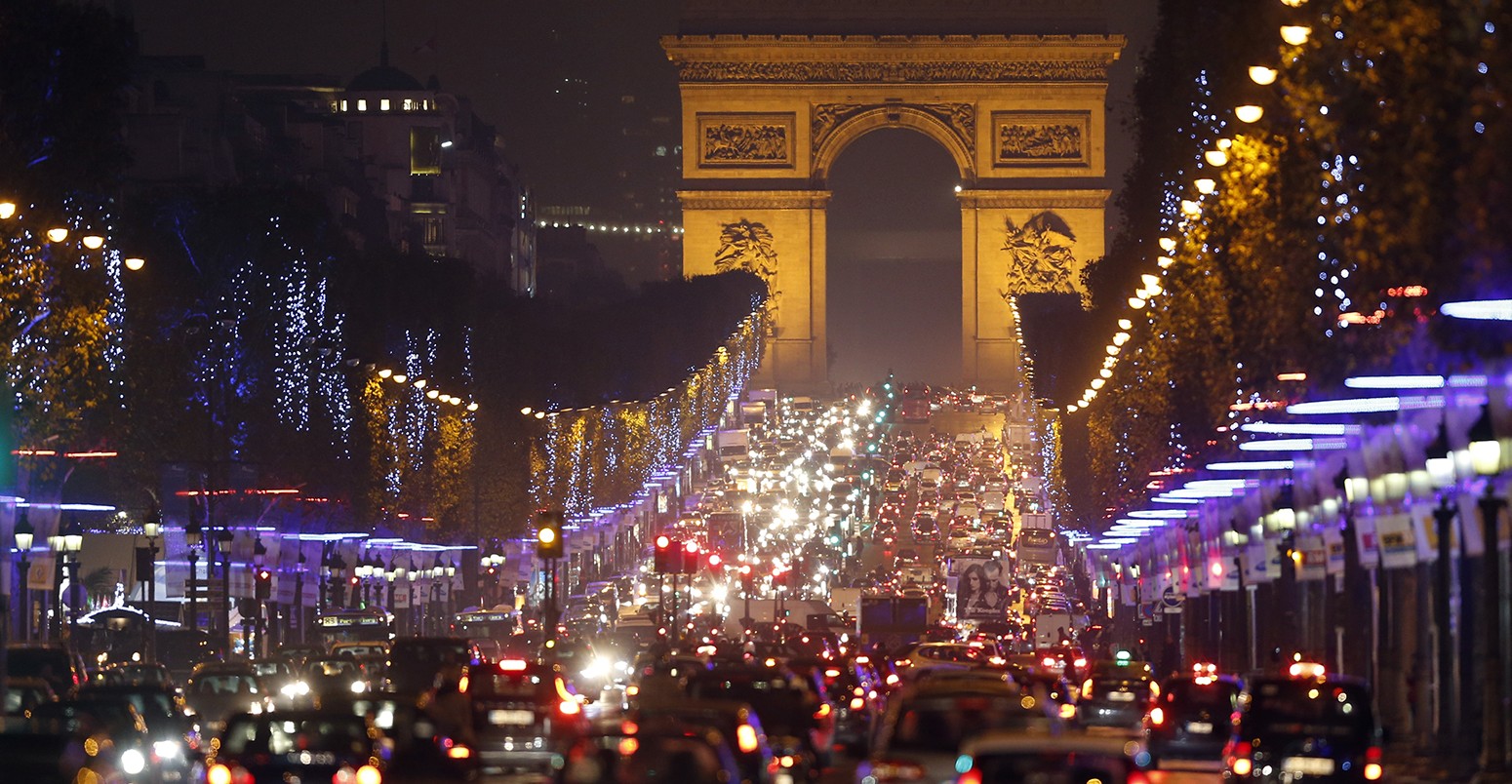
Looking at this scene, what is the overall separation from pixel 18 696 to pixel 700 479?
11212cm

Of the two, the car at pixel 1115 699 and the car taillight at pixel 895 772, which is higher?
the car taillight at pixel 895 772

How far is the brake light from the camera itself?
930 inches

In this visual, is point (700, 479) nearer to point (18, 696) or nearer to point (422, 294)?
point (422, 294)

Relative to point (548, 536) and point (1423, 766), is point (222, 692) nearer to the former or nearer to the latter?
point (548, 536)

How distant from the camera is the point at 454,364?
102 m

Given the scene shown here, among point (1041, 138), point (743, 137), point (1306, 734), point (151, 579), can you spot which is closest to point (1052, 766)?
Result: point (1306, 734)

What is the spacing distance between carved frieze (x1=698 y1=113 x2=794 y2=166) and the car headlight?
122424mm

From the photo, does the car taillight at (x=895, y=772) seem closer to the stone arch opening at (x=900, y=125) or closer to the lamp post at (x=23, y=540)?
the lamp post at (x=23, y=540)

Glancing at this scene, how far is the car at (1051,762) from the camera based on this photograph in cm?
1881

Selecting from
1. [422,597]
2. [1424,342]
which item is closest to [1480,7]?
[1424,342]

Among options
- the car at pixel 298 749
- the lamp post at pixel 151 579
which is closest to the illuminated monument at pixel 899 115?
the lamp post at pixel 151 579

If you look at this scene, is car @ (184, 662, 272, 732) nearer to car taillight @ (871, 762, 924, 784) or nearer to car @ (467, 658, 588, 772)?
car @ (467, 658, 588, 772)

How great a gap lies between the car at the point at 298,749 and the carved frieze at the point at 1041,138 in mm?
128243

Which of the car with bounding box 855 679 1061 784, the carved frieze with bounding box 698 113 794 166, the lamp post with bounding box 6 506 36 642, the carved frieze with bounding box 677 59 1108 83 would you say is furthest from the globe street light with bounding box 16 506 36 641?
the carved frieze with bounding box 677 59 1108 83
